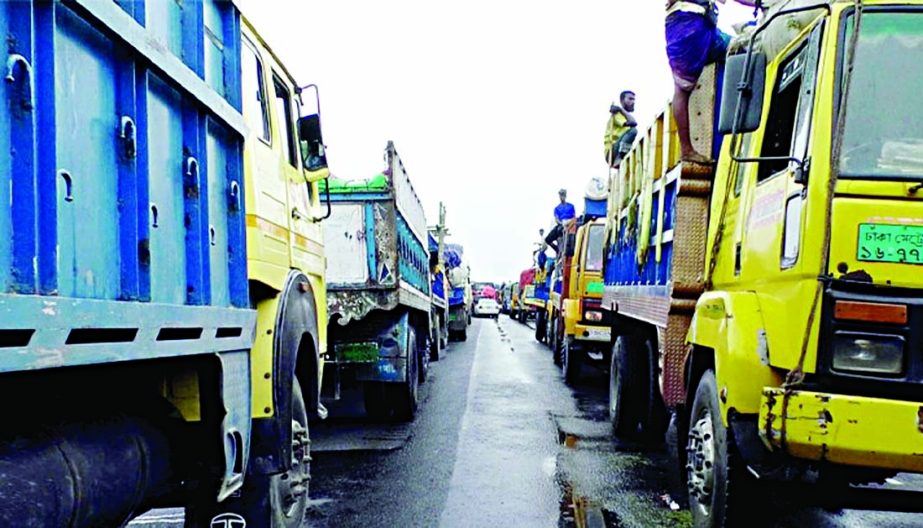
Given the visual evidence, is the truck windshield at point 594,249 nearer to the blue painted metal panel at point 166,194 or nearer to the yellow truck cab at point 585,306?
the yellow truck cab at point 585,306

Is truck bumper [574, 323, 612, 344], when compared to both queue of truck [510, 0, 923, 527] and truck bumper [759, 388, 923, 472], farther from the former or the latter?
truck bumper [759, 388, 923, 472]

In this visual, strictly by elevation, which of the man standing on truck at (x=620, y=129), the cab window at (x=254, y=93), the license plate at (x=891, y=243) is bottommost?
the license plate at (x=891, y=243)

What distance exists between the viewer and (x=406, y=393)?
30.2 ft

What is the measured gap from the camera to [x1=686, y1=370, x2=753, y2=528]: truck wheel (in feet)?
13.5

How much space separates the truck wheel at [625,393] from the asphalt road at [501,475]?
25 centimetres

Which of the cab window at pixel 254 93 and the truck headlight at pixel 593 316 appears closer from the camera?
the cab window at pixel 254 93

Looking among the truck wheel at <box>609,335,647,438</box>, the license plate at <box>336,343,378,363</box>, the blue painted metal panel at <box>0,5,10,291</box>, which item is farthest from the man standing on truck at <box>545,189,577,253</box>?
the blue painted metal panel at <box>0,5,10,291</box>

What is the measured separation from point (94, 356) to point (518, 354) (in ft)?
58.4

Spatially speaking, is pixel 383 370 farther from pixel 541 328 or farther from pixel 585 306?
pixel 541 328

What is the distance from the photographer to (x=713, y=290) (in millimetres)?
5055

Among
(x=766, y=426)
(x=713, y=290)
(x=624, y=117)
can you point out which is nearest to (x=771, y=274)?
(x=766, y=426)

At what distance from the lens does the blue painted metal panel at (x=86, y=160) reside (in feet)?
6.81

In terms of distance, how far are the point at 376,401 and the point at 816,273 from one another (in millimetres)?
6846

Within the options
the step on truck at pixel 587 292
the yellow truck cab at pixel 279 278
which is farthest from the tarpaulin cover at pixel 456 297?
the yellow truck cab at pixel 279 278
